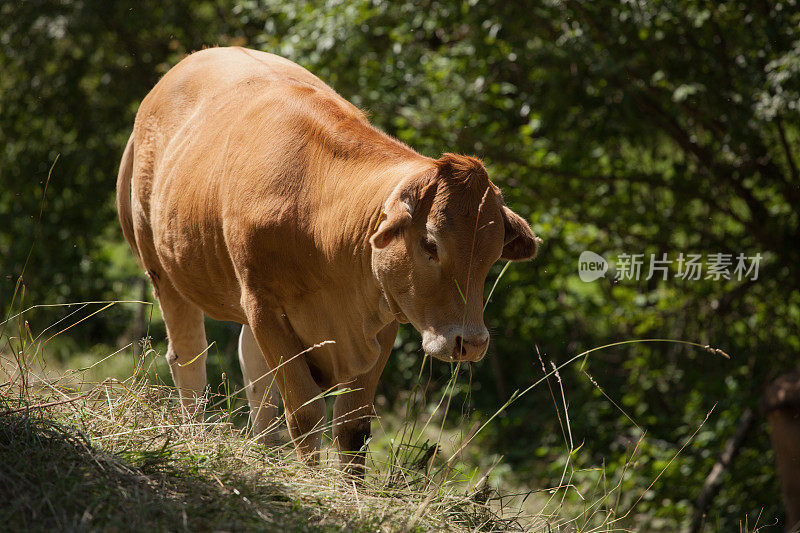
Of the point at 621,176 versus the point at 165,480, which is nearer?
the point at 165,480

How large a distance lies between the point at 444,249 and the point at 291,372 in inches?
31.9

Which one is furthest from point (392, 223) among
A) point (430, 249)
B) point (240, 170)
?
point (240, 170)

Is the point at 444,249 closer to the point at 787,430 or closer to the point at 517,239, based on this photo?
the point at 517,239

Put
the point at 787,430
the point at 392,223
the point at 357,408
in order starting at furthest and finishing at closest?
the point at 787,430 → the point at 357,408 → the point at 392,223

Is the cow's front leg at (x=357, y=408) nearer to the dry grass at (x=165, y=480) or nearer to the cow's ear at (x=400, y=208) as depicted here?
the dry grass at (x=165, y=480)

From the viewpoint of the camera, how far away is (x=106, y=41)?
8484mm

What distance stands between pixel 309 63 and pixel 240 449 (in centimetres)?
A: 392

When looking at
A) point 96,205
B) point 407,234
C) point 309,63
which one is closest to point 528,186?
point 309,63

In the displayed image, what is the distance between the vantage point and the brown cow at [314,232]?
2.77 meters

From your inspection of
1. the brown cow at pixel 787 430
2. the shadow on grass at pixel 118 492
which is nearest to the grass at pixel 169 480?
the shadow on grass at pixel 118 492

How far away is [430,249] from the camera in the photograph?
2764 millimetres

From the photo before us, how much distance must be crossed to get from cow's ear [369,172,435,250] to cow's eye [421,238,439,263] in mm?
85

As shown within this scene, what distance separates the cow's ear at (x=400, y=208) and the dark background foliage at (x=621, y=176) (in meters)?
2.74

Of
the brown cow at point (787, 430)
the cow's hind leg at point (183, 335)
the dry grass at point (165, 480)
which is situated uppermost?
the dry grass at point (165, 480)
